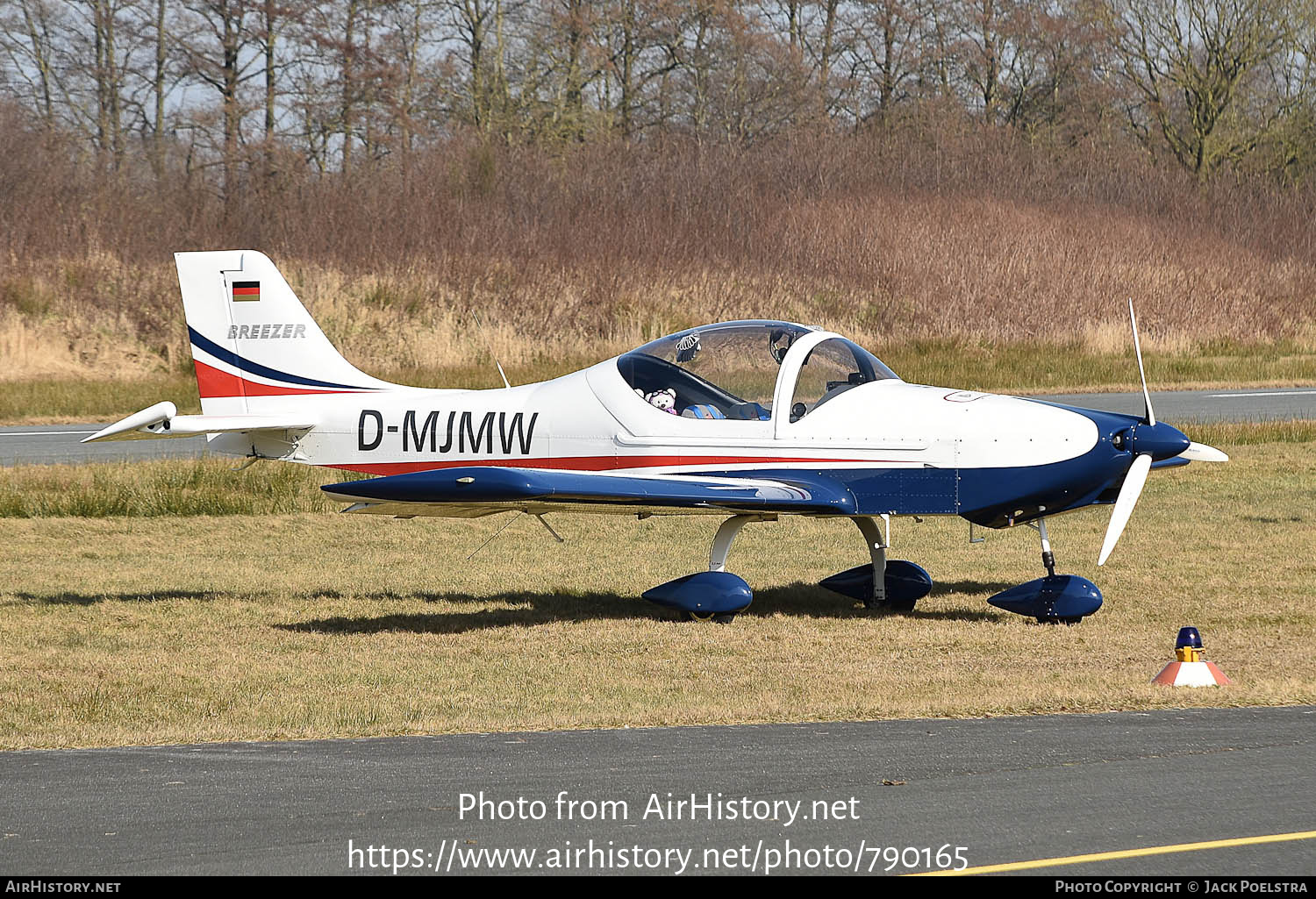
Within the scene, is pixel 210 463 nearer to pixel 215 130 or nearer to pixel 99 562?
pixel 99 562

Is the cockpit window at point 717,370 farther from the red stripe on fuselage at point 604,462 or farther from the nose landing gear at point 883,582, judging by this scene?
the nose landing gear at point 883,582

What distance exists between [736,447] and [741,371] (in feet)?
1.77

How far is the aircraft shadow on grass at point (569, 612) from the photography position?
9.88 m

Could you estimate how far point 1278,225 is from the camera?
131 ft

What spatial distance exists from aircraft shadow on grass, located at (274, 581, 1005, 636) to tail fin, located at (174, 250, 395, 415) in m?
1.66

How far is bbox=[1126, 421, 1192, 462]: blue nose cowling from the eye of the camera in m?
9.15

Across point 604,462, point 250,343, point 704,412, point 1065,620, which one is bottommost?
point 1065,620

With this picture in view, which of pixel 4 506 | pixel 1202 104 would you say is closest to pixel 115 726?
pixel 4 506

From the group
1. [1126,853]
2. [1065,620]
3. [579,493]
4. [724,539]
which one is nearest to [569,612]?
[724,539]

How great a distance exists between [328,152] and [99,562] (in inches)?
1079

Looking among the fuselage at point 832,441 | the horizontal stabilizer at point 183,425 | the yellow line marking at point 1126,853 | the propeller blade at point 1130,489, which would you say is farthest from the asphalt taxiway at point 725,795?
the horizontal stabilizer at point 183,425

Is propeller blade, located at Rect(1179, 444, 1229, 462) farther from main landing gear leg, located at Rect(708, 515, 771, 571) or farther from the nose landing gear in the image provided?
main landing gear leg, located at Rect(708, 515, 771, 571)

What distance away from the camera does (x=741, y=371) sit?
9.90 m

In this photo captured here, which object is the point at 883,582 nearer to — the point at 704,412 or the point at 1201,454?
the point at 704,412
